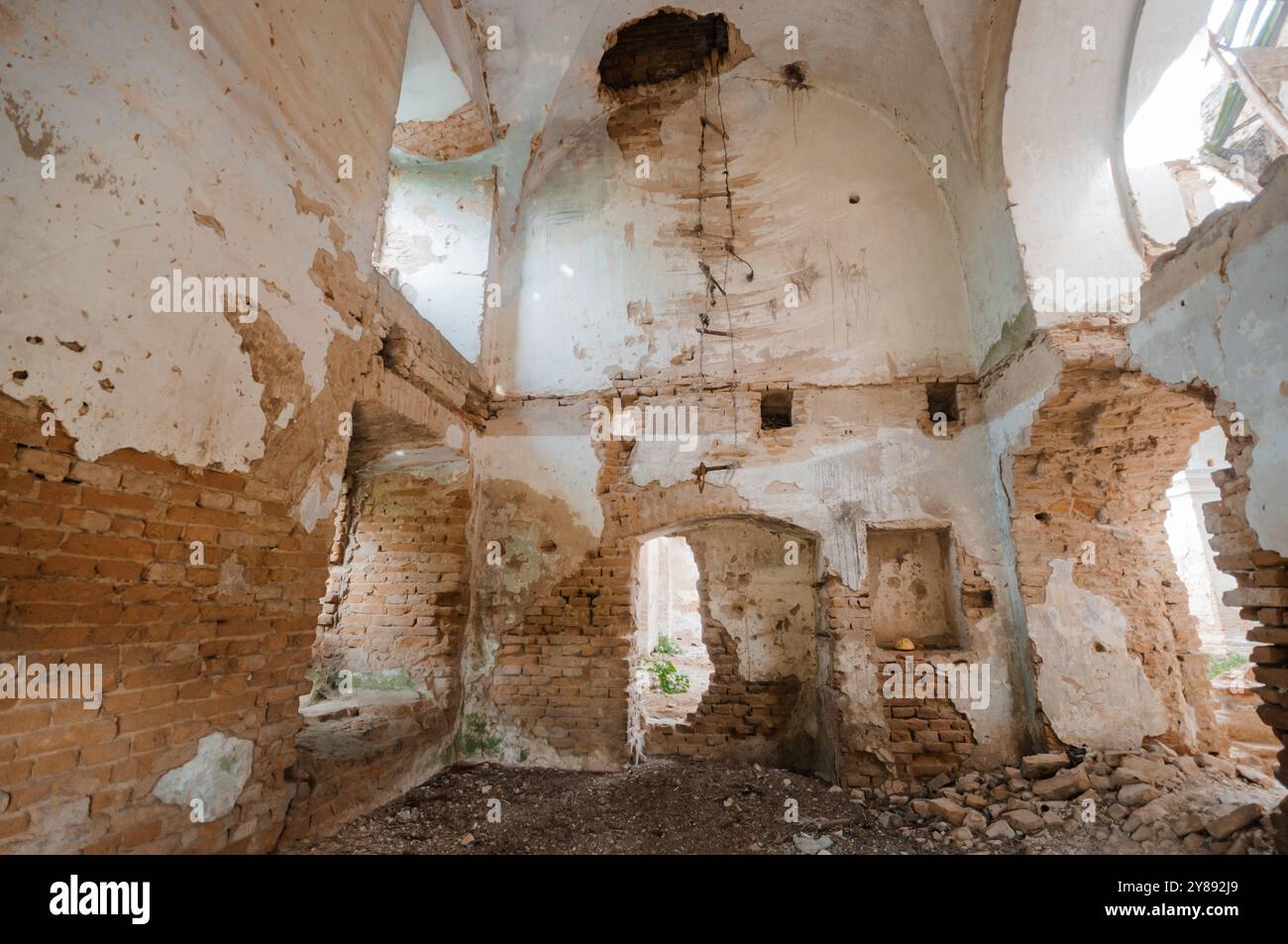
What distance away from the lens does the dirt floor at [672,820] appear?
332 cm

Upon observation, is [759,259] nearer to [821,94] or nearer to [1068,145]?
[821,94]

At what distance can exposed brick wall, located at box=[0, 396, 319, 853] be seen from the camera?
5.98 ft

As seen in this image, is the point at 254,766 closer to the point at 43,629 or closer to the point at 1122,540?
the point at 43,629

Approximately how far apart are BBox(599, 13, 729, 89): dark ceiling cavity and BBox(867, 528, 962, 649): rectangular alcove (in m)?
5.02

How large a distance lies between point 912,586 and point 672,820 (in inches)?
116

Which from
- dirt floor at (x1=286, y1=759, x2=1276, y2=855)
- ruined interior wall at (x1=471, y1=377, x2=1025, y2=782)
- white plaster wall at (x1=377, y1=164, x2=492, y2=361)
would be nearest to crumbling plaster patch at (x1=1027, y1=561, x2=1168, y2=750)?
ruined interior wall at (x1=471, y1=377, x2=1025, y2=782)

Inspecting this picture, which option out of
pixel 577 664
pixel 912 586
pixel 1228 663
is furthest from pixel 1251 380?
pixel 1228 663

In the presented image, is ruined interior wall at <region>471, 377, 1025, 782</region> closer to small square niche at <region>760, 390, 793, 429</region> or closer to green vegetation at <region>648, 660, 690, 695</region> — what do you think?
small square niche at <region>760, 390, 793, 429</region>

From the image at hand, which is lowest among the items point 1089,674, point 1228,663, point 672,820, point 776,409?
point 1228,663

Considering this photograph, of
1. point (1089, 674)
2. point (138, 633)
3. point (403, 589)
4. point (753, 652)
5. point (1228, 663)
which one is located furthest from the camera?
point (1228, 663)

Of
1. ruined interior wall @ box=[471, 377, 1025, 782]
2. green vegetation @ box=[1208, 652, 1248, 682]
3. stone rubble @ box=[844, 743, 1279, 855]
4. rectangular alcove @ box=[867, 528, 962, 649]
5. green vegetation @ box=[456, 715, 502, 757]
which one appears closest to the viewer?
stone rubble @ box=[844, 743, 1279, 855]

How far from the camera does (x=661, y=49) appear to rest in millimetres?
5750
